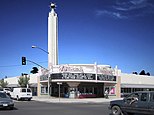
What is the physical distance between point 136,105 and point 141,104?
407mm

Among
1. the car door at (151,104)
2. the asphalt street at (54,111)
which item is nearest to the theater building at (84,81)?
the asphalt street at (54,111)

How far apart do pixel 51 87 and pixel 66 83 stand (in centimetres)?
783

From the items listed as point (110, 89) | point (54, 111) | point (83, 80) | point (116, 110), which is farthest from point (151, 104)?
point (110, 89)

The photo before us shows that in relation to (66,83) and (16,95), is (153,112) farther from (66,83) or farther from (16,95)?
(66,83)

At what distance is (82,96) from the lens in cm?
5516

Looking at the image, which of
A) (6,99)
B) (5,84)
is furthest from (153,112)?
(5,84)

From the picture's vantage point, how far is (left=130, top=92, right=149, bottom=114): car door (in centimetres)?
1681

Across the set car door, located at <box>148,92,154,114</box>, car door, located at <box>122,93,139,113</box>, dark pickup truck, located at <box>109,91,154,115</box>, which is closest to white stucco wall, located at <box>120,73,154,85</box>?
dark pickup truck, located at <box>109,91,154,115</box>

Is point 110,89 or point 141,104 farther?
point 110,89

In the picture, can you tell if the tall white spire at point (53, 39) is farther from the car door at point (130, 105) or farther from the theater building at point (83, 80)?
the car door at point (130, 105)

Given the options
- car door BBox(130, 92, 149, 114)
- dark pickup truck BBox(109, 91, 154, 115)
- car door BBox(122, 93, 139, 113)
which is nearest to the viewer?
dark pickup truck BBox(109, 91, 154, 115)

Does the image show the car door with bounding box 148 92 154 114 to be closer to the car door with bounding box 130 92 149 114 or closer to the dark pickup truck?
the dark pickup truck

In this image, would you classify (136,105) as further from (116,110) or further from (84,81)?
(84,81)

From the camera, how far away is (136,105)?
1736 centimetres
